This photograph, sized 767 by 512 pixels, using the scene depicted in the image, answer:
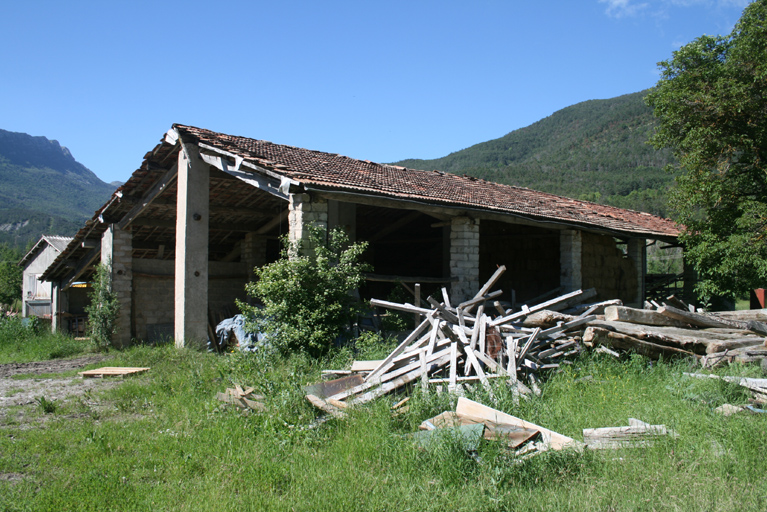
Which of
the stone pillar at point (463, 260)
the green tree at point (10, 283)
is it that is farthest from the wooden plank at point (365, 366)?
the green tree at point (10, 283)

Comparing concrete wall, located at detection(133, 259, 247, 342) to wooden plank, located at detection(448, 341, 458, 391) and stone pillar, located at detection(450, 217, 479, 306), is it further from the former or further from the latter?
wooden plank, located at detection(448, 341, 458, 391)

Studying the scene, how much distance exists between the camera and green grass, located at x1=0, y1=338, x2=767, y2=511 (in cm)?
389

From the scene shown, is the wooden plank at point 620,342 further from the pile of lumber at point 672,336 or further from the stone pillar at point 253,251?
the stone pillar at point 253,251

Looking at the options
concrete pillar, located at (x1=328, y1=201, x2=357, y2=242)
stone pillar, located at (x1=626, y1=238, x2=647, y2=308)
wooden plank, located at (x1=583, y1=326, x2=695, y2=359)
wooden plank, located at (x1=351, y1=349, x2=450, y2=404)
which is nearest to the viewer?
wooden plank, located at (x1=351, y1=349, x2=450, y2=404)

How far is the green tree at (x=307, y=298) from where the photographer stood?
855cm

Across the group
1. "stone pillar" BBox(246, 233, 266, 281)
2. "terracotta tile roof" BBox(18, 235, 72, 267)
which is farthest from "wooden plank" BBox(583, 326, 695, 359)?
"terracotta tile roof" BBox(18, 235, 72, 267)

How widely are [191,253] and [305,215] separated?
9.46ft

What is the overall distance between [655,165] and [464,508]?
2652 inches

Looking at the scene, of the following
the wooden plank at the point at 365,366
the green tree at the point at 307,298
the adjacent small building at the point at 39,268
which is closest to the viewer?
the wooden plank at the point at 365,366

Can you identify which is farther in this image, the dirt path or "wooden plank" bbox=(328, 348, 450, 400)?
the dirt path

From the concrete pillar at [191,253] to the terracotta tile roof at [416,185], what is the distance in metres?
0.71

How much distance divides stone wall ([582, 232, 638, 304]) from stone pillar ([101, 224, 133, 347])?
39.3 ft

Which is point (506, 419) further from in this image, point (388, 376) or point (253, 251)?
point (253, 251)

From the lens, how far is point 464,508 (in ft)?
12.3
